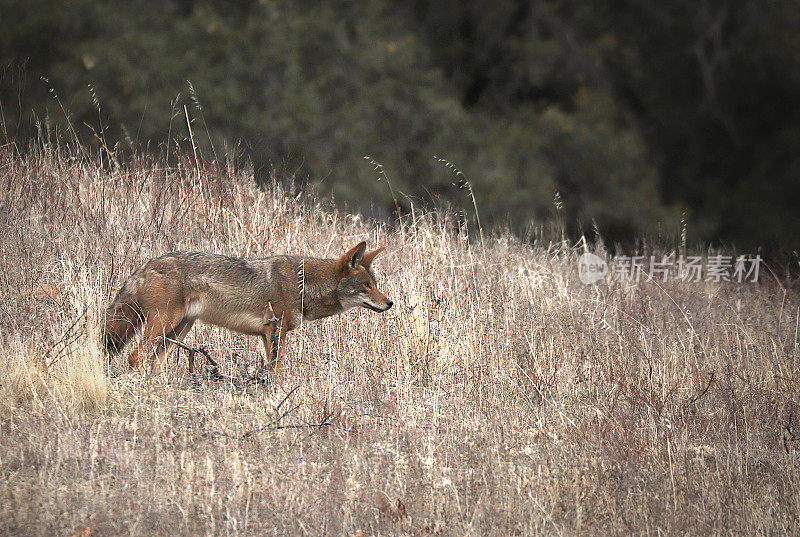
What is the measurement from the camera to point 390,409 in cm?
529

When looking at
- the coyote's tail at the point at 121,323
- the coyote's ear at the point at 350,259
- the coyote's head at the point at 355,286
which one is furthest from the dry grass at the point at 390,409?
the coyote's ear at the point at 350,259

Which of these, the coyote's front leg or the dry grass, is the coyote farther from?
the dry grass

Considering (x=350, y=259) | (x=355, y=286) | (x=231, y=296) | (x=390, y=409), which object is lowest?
(x=390, y=409)

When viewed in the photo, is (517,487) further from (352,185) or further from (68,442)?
(352,185)

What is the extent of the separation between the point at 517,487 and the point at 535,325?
2936 mm

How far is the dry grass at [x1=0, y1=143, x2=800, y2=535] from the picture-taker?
3.96 meters

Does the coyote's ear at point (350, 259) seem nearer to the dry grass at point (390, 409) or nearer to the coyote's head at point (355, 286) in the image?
the coyote's head at point (355, 286)

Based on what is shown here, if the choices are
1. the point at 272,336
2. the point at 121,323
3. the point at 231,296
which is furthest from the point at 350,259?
the point at 121,323

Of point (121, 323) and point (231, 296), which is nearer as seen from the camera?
point (121, 323)

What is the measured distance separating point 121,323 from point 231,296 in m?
0.74

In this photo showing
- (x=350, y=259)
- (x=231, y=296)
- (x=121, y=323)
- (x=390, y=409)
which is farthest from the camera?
(x=350, y=259)

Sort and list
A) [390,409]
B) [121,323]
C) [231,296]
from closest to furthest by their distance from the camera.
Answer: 1. [390,409]
2. [121,323]
3. [231,296]

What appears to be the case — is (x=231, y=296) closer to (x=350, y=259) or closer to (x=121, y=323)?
(x=121, y=323)

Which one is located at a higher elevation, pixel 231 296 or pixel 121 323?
pixel 231 296
